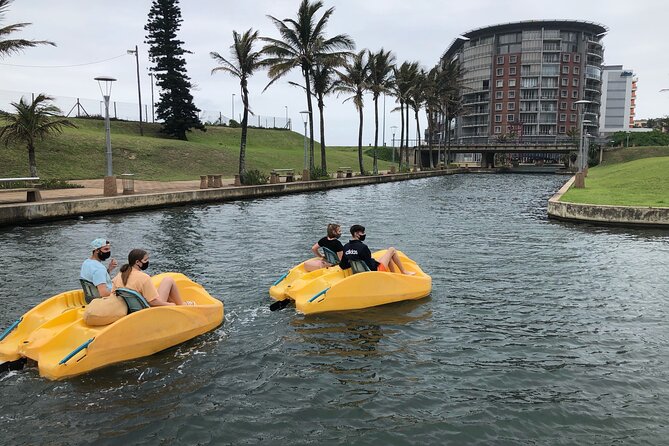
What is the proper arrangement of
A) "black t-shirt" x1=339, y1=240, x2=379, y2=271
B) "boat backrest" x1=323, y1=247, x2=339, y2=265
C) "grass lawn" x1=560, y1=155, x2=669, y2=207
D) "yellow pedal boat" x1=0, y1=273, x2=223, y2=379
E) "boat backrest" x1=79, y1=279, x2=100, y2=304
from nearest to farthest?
"yellow pedal boat" x1=0, y1=273, x2=223, y2=379
"boat backrest" x1=79, y1=279, x2=100, y2=304
"black t-shirt" x1=339, y1=240, x2=379, y2=271
"boat backrest" x1=323, y1=247, x2=339, y2=265
"grass lawn" x1=560, y1=155, x2=669, y2=207

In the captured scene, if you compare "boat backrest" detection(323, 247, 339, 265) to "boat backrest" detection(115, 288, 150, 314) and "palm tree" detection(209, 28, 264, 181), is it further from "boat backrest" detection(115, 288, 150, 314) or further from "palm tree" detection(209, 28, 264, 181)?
"palm tree" detection(209, 28, 264, 181)

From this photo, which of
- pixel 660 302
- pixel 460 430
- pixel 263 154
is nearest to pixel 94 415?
pixel 460 430

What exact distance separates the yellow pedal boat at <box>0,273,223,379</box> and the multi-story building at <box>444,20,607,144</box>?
4649 inches

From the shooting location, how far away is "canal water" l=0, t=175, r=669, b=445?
5.57m

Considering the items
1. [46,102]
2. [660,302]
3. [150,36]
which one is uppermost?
[150,36]

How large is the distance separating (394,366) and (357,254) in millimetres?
2814

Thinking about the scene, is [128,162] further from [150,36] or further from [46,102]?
[150,36]

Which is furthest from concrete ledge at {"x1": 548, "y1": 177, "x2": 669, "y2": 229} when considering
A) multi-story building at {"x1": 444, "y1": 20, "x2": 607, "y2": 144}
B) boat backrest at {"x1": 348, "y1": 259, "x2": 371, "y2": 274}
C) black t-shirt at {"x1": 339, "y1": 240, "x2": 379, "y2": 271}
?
multi-story building at {"x1": 444, "y1": 20, "x2": 607, "y2": 144}

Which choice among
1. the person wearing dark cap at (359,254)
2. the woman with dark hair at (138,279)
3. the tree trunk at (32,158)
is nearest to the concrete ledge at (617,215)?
the person wearing dark cap at (359,254)

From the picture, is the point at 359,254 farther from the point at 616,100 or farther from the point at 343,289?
the point at 616,100

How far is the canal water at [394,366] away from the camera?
18.3 ft

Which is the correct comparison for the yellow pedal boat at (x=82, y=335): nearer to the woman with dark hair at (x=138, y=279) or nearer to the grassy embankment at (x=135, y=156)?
the woman with dark hair at (x=138, y=279)

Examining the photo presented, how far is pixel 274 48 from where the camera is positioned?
3984 centimetres

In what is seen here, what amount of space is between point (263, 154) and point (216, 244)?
44.6m
